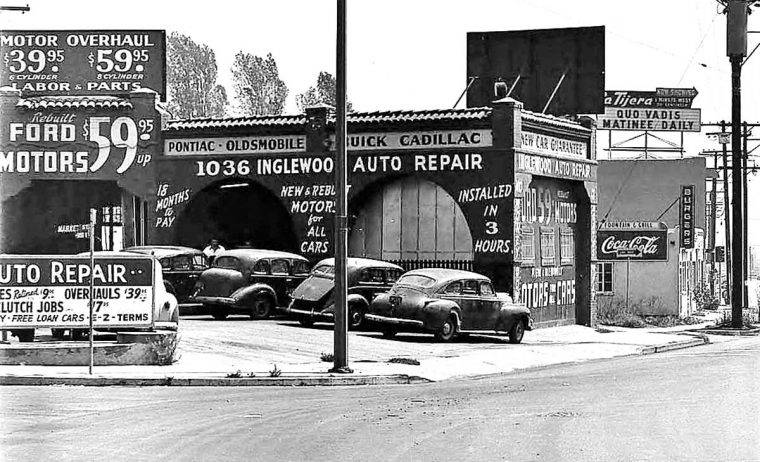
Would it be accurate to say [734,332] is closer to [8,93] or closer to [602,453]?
[8,93]

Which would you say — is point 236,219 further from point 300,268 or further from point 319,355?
point 319,355

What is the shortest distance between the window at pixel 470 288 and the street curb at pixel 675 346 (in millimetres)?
4533

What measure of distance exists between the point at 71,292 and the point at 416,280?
9.29 m

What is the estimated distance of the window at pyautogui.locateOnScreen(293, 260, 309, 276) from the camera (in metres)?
31.5

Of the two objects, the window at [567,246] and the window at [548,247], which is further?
the window at [567,246]

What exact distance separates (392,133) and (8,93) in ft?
38.7

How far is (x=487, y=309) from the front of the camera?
27.6 meters

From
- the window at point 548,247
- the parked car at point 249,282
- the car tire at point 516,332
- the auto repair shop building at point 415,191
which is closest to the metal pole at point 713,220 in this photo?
the auto repair shop building at point 415,191

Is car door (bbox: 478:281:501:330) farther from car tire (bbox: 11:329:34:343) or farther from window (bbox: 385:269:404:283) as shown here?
car tire (bbox: 11:329:34:343)

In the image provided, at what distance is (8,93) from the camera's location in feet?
115

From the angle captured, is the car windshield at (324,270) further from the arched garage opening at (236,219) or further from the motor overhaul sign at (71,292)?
the motor overhaul sign at (71,292)

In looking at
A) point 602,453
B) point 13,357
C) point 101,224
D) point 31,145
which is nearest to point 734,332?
point 101,224

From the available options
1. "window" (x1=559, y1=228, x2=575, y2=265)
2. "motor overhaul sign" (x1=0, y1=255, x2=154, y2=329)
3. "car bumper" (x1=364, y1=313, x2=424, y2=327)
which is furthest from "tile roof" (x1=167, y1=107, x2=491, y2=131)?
"motor overhaul sign" (x1=0, y1=255, x2=154, y2=329)

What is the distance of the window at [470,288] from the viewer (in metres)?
27.4
